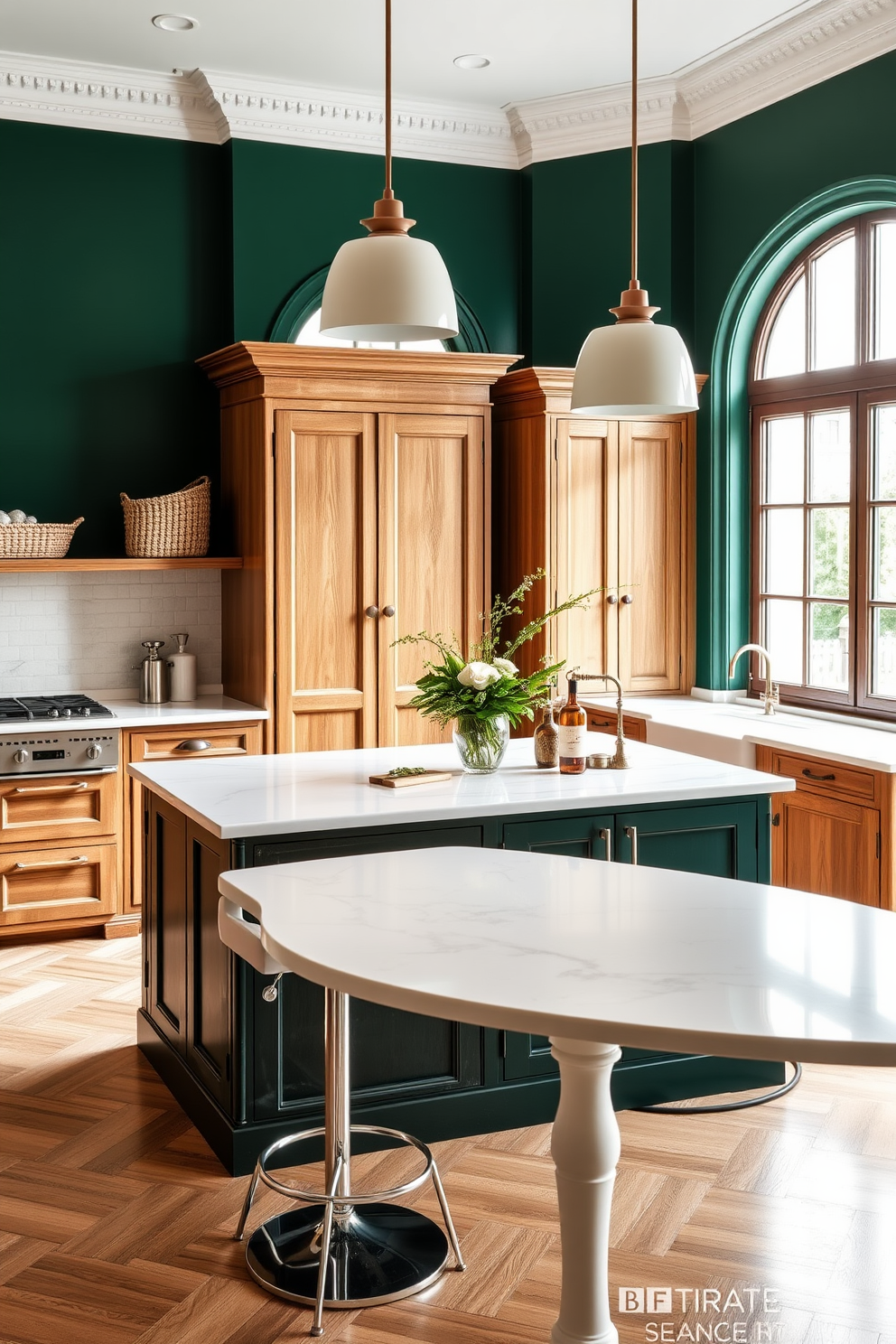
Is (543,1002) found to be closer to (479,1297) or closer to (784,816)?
(479,1297)

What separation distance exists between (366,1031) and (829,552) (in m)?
3.31

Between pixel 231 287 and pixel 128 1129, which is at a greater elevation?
pixel 231 287

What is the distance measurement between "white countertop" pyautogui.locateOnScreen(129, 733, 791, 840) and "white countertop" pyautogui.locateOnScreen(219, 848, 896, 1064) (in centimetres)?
44

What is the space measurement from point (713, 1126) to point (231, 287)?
4232mm

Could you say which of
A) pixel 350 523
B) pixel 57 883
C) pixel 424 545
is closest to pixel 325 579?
pixel 350 523

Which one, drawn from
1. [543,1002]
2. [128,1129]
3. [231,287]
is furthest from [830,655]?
[543,1002]

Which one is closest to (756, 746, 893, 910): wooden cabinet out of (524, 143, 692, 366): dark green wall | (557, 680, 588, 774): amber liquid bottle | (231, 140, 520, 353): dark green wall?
(557, 680, 588, 774): amber liquid bottle

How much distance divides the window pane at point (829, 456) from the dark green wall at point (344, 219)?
1.66 m

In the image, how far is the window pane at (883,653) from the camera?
5391 mm

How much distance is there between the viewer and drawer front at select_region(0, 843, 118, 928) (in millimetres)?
5270

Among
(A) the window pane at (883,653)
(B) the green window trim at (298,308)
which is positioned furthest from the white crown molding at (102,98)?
(A) the window pane at (883,653)

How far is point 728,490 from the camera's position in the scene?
622cm

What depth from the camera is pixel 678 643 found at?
636 centimetres

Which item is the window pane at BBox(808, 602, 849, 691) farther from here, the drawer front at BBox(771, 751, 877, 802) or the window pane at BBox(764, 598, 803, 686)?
the drawer front at BBox(771, 751, 877, 802)
